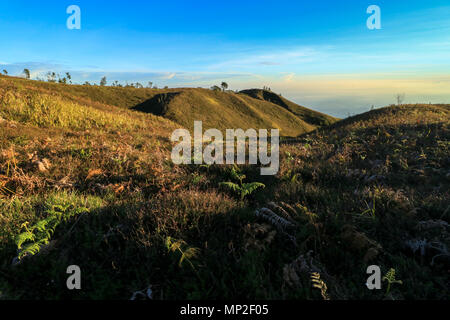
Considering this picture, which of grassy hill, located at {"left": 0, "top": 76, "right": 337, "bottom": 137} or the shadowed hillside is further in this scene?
the shadowed hillside

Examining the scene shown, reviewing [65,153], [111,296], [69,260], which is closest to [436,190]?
[111,296]

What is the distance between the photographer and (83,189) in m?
5.55

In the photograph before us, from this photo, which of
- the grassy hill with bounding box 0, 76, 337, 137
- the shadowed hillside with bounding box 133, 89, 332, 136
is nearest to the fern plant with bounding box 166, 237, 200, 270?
the shadowed hillside with bounding box 133, 89, 332, 136

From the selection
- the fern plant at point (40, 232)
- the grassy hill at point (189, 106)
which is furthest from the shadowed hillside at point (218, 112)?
the fern plant at point (40, 232)

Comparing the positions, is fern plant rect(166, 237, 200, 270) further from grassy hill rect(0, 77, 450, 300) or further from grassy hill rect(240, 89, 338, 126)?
grassy hill rect(240, 89, 338, 126)

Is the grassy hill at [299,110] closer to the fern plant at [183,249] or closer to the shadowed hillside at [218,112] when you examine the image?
the shadowed hillside at [218,112]

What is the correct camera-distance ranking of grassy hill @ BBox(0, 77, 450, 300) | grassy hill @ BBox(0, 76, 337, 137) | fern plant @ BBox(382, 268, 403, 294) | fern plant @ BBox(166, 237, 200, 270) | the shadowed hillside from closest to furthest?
fern plant @ BBox(382, 268, 403, 294)
grassy hill @ BBox(0, 77, 450, 300)
fern plant @ BBox(166, 237, 200, 270)
grassy hill @ BBox(0, 76, 337, 137)
the shadowed hillside

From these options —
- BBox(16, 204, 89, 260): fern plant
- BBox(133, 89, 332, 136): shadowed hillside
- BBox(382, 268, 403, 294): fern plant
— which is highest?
BBox(133, 89, 332, 136): shadowed hillside

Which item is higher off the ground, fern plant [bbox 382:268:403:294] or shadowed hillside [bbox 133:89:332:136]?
shadowed hillside [bbox 133:89:332:136]

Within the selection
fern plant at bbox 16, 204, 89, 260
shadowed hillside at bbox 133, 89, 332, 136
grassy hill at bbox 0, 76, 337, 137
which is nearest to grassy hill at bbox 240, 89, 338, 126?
shadowed hillside at bbox 133, 89, 332, 136

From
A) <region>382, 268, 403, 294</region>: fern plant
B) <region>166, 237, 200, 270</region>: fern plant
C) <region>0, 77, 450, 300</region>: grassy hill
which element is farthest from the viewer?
<region>166, 237, 200, 270</region>: fern plant

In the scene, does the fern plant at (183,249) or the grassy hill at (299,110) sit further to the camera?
the grassy hill at (299,110)

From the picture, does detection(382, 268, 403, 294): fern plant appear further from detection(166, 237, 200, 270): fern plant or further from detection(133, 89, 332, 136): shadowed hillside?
detection(133, 89, 332, 136): shadowed hillside
